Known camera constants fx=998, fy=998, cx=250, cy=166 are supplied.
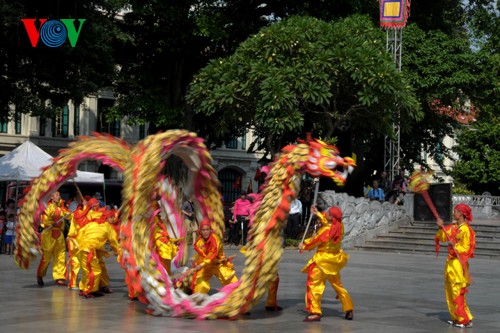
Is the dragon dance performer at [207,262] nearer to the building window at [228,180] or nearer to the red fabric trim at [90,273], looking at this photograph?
the red fabric trim at [90,273]

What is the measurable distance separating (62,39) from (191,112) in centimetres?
1028

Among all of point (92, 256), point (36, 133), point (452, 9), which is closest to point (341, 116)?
point (452, 9)

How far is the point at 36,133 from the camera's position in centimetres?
4738

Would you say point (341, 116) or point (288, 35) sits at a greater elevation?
point (288, 35)

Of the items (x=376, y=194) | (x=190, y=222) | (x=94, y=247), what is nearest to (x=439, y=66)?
(x=376, y=194)

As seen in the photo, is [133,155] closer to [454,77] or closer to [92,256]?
[92,256]

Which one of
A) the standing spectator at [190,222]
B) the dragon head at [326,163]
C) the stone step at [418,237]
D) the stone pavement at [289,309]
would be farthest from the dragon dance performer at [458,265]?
the stone step at [418,237]

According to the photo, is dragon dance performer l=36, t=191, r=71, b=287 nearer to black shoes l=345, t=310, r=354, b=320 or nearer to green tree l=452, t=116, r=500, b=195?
black shoes l=345, t=310, r=354, b=320

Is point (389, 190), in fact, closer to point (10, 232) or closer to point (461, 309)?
point (10, 232)

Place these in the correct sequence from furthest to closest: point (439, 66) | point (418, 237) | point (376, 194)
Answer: point (439, 66) < point (376, 194) < point (418, 237)

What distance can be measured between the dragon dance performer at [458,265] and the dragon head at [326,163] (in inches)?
54.4

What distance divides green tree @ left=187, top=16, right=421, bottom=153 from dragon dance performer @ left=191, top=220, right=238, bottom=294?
14371 millimetres

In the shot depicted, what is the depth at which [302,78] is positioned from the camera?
2827 cm

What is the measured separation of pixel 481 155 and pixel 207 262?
36.2m
